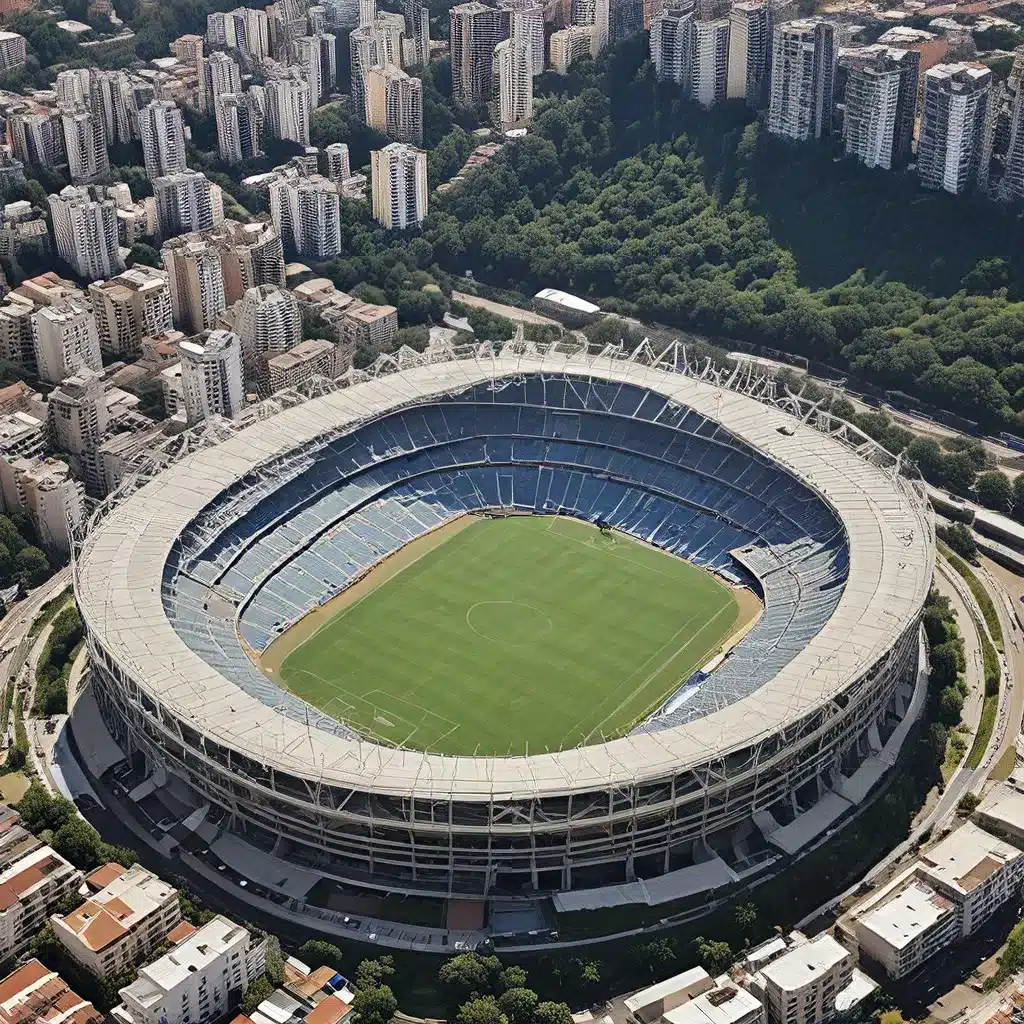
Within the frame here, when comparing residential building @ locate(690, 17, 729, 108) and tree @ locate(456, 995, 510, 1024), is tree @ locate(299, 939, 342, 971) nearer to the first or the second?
tree @ locate(456, 995, 510, 1024)

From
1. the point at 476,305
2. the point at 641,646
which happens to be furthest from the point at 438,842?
the point at 476,305

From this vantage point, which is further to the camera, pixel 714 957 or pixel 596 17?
pixel 596 17

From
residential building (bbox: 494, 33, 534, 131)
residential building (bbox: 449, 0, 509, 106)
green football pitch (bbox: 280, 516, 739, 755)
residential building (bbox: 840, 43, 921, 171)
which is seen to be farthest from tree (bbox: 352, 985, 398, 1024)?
residential building (bbox: 449, 0, 509, 106)

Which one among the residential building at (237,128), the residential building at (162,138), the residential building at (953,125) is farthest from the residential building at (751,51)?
the residential building at (162,138)

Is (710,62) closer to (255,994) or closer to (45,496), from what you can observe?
(45,496)

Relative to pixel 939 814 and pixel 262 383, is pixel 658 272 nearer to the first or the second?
pixel 262 383

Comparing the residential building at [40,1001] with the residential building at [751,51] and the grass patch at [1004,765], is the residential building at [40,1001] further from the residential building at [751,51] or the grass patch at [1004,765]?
the residential building at [751,51]

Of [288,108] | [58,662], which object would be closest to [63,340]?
[58,662]
